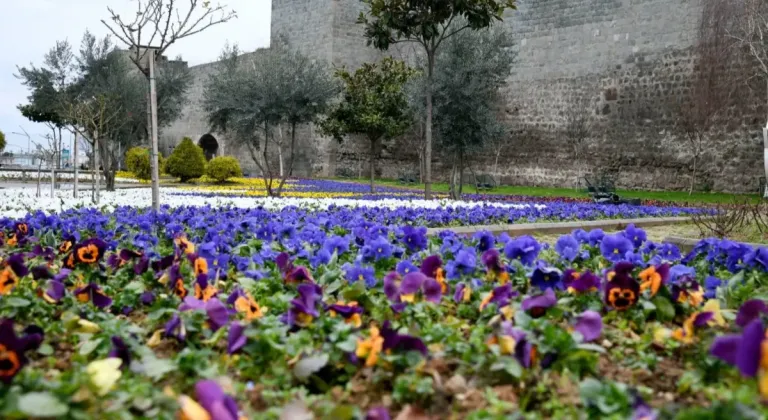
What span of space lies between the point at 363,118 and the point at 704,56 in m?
9.43

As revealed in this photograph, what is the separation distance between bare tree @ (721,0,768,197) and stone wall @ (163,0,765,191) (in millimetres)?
874

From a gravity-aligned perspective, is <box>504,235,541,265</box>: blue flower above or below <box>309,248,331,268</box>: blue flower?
above

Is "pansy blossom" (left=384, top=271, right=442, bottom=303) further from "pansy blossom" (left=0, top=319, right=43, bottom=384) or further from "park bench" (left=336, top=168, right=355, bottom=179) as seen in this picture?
"park bench" (left=336, top=168, right=355, bottom=179)

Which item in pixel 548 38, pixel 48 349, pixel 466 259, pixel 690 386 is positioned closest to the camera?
pixel 690 386

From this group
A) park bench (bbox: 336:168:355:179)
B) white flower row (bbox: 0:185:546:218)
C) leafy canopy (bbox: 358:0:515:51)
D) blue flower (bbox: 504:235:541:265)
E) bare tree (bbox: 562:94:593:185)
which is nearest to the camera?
blue flower (bbox: 504:235:541:265)

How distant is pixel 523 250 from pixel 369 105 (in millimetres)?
15887

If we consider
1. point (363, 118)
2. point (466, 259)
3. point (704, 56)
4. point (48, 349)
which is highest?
point (704, 56)

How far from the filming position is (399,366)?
1.85 meters

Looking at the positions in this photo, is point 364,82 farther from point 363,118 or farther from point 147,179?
point 147,179

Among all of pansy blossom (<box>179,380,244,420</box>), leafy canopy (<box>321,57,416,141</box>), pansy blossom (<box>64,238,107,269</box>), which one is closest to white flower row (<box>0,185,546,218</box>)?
pansy blossom (<box>64,238,107,269</box>)

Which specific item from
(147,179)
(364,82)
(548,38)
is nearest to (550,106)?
(548,38)

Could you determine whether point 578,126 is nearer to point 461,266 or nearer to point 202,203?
point 202,203

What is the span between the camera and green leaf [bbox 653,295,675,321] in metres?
2.36

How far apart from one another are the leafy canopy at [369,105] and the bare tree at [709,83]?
25.7ft
